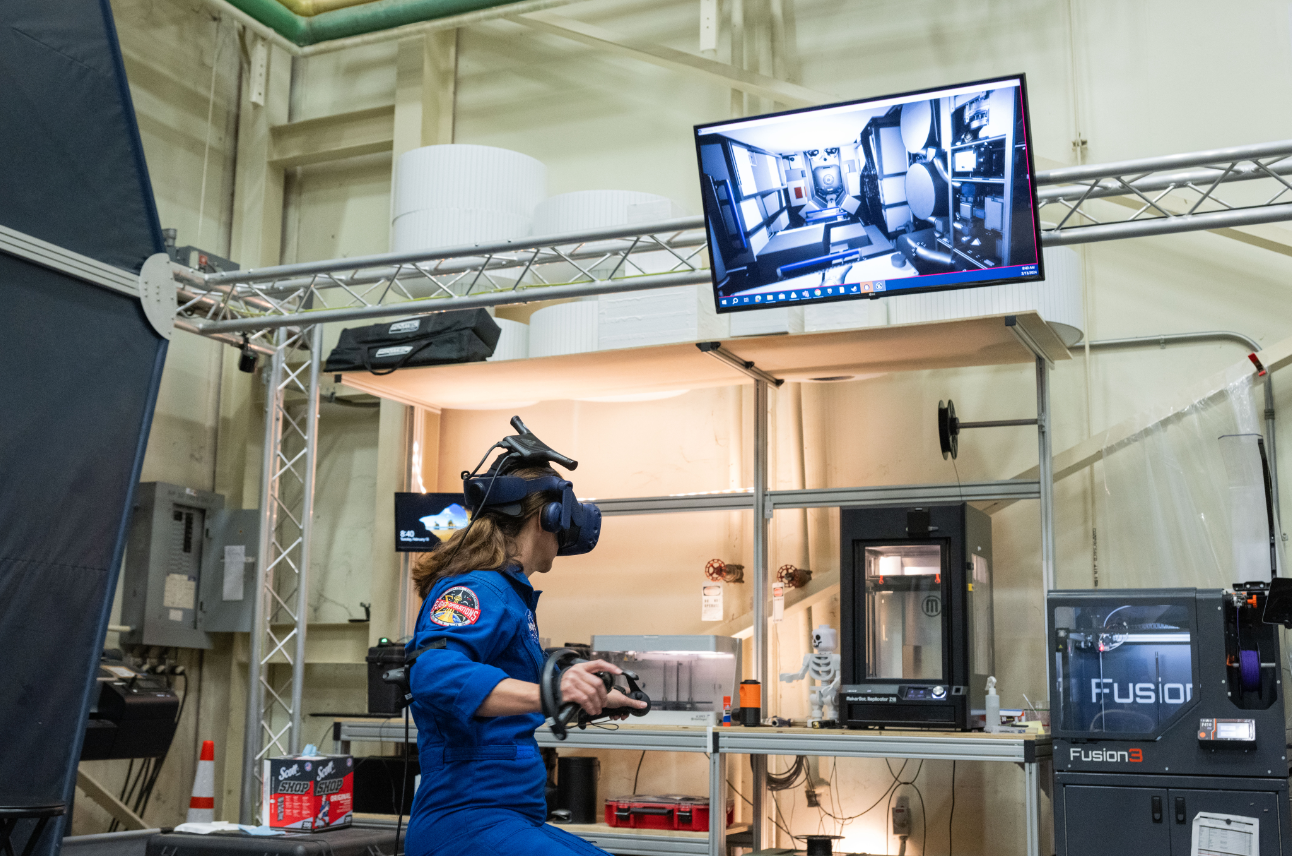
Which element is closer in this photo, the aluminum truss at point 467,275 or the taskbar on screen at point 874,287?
the taskbar on screen at point 874,287

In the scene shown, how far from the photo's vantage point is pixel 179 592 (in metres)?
6.94

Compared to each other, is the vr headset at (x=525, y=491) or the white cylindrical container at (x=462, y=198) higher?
the white cylindrical container at (x=462, y=198)

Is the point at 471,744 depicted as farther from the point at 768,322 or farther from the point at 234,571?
the point at 234,571

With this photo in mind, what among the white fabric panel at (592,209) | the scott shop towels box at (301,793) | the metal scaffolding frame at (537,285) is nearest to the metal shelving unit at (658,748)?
the scott shop towels box at (301,793)

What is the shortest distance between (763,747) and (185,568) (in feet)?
12.4

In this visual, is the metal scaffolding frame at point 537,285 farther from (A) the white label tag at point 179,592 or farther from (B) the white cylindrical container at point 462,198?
(A) the white label tag at point 179,592

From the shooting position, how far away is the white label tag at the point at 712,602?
6.09 metres

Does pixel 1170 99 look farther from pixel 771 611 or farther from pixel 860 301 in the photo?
pixel 771 611

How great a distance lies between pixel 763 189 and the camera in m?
4.67

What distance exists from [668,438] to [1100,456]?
2.27m

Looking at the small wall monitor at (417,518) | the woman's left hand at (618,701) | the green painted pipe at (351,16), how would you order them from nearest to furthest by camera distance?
the woman's left hand at (618,701)
the small wall monitor at (417,518)
the green painted pipe at (351,16)

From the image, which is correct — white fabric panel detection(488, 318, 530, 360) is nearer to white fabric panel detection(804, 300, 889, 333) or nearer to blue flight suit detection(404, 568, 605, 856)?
white fabric panel detection(804, 300, 889, 333)

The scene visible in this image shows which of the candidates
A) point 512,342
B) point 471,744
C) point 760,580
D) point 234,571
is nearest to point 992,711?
point 760,580

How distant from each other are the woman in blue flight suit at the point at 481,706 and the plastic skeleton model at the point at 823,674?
113 inches
